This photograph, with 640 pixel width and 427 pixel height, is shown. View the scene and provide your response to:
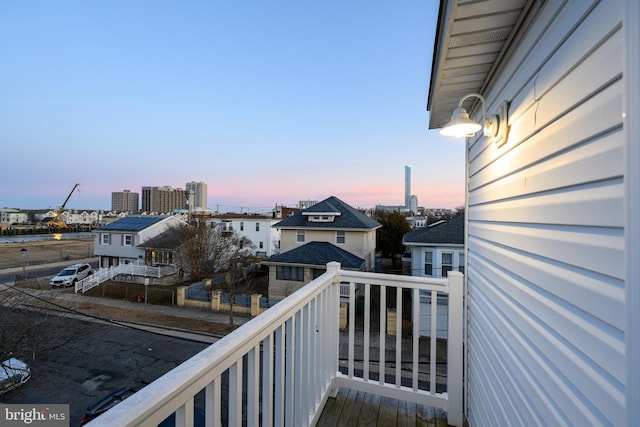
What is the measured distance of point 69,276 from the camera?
1570 cm

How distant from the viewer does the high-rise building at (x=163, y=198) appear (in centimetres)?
5250

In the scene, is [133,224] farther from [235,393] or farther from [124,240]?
[235,393]

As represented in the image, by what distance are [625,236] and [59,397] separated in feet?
30.8

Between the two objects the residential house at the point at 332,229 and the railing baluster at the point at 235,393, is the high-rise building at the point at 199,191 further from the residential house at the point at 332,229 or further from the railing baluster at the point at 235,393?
the railing baluster at the point at 235,393

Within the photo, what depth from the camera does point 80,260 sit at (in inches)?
926

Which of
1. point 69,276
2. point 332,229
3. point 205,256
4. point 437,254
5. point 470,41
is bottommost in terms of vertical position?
point 69,276

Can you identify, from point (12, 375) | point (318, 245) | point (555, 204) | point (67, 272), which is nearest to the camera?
point (555, 204)

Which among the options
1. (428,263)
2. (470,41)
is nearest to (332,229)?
(428,263)

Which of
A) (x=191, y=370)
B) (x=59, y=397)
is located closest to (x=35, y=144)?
(x=59, y=397)

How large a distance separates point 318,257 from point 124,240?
13.9 metres

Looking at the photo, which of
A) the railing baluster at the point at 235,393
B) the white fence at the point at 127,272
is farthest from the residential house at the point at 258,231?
the railing baluster at the point at 235,393

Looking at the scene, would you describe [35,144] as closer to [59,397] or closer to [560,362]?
[59,397]

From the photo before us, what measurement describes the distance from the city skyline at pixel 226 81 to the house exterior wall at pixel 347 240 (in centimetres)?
452

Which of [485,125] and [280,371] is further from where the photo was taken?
[485,125]
